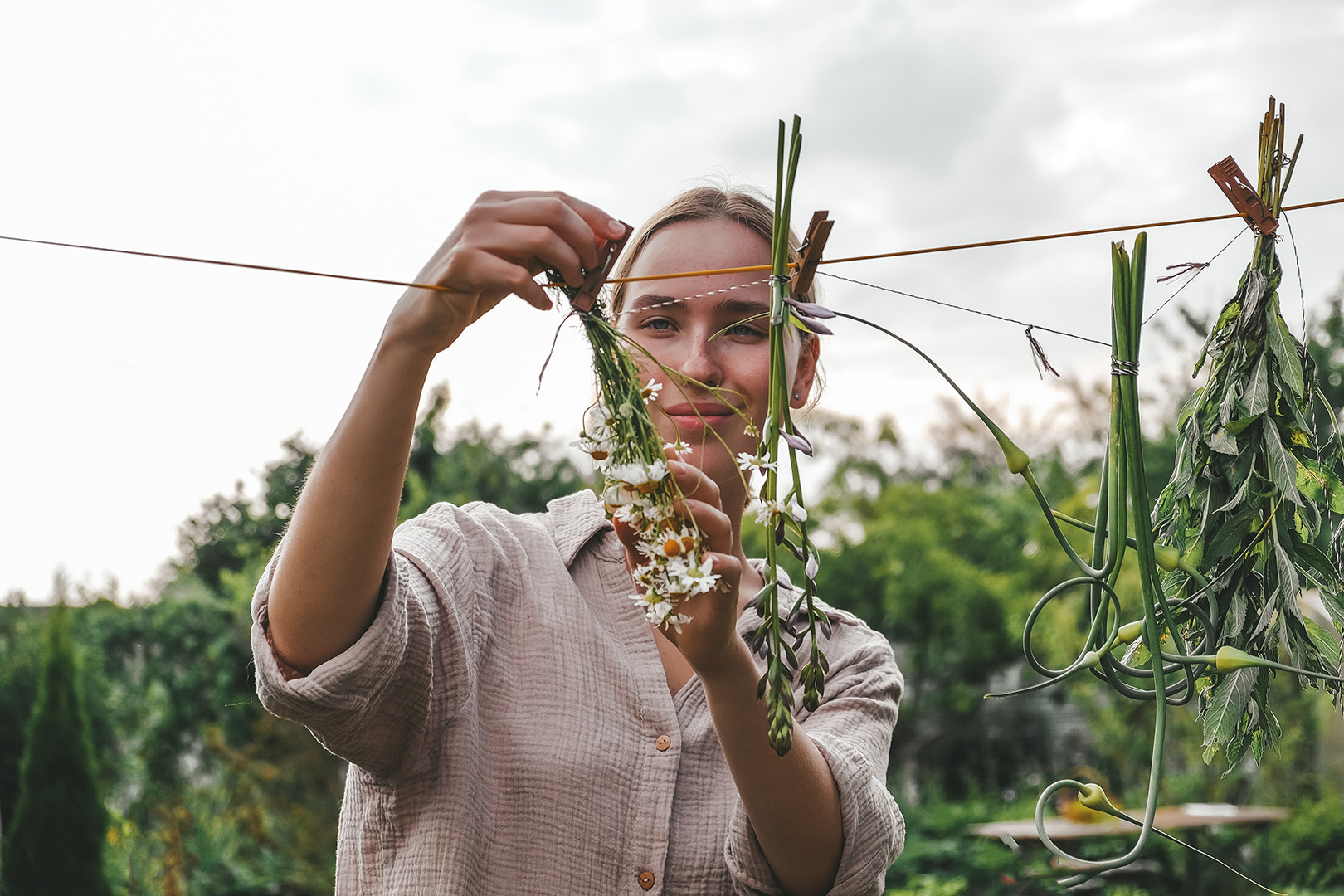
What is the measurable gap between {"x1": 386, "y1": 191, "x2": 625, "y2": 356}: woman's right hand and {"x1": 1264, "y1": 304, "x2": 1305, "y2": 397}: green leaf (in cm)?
84

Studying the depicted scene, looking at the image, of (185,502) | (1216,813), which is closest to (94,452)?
(185,502)

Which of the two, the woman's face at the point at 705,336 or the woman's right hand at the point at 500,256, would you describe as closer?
the woman's right hand at the point at 500,256

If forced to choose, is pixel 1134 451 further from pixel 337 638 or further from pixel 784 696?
pixel 337 638

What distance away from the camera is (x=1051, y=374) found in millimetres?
1201

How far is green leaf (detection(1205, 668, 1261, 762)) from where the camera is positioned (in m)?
1.25

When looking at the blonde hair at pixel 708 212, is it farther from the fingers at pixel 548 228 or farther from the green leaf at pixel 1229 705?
the green leaf at pixel 1229 705

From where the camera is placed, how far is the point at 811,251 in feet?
3.84

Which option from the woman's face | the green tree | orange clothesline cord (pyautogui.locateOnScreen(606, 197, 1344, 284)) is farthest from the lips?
the green tree

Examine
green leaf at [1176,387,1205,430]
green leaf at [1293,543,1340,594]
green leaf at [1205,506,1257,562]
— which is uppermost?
green leaf at [1176,387,1205,430]

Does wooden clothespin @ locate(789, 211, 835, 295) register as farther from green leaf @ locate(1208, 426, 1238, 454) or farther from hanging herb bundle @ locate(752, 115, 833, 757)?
green leaf @ locate(1208, 426, 1238, 454)

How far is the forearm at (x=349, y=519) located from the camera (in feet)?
4.04

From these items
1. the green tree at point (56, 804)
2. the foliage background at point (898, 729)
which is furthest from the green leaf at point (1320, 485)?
the green tree at point (56, 804)

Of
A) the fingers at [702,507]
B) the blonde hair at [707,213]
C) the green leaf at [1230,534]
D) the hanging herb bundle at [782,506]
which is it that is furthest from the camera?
the blonde hair at [707,213]

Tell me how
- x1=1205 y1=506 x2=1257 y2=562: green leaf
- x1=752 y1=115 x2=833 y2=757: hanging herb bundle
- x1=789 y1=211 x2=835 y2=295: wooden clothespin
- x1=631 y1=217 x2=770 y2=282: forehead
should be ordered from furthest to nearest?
x1=631 y1=217 x2=770 y2=282: forehead → x1=1205 y1=506 x2=1257 y2=562: green leaf → x1=789 y1=211 x2=835 y2=295: wooden clothespin → x1=752 y1=115 x2=833 y2=757: hanging herb bundle
